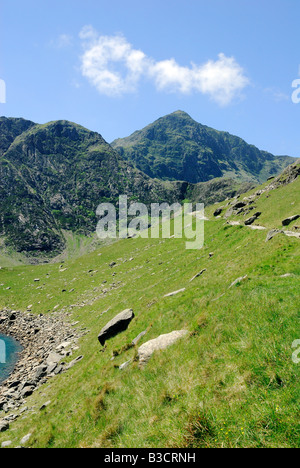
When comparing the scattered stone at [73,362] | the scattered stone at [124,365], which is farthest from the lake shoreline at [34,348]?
the scattered stone at [124,365]

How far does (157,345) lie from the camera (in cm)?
1306

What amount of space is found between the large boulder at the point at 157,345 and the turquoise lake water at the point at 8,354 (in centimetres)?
2404

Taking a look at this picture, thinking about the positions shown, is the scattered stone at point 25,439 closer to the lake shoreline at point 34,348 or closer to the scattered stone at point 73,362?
the lake shoreline at point 34,348

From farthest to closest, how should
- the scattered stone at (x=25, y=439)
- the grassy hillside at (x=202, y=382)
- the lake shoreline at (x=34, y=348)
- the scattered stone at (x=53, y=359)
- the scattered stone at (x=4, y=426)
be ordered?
the scattered stone at (x=53, y=359)
the lake shoreline at (x=34, y=348)
the scattered stone at (x=4, y=426)
the scattered stone at (x=25, y=439)
the grassy hillside at (x=202, y=382)

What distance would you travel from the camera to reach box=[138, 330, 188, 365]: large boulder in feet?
41.5

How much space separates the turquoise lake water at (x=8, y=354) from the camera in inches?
1160

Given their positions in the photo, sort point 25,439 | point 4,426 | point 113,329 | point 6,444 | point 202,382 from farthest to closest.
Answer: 1. point 113,329
2. point 4,426
3. point 6,444
4. point 25,439
5. point 202,382

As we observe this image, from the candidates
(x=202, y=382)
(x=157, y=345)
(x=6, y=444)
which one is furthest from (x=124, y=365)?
(x=6, y=444)

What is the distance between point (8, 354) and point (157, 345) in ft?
107

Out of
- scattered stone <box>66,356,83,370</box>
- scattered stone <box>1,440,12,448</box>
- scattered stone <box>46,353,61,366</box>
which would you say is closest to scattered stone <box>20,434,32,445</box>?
scattered stone <box>1,440,12,448</box>

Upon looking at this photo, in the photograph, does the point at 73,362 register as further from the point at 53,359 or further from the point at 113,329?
the point at 113,329

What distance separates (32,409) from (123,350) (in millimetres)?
8575

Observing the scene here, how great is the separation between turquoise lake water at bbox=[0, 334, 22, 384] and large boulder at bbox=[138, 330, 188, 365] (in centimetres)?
2404

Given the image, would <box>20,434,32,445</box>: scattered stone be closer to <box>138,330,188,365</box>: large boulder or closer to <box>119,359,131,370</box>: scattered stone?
<box>119,359,131,370</box>: scattered stone
